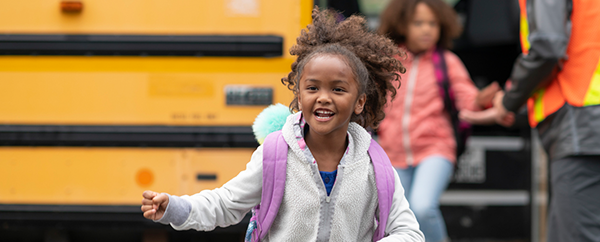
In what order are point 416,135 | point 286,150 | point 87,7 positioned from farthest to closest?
point 416,135 → point 87,7 → point 286,150

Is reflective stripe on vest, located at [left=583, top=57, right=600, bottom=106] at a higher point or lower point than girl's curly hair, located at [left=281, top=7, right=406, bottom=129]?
lower

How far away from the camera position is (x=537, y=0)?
1.82 m

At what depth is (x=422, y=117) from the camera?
8.52ft

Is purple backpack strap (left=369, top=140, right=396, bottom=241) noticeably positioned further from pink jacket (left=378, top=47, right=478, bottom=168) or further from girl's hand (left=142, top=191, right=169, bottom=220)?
pink jacket (left=378, top=47, right=478, bottom=168)

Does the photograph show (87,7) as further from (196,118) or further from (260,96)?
(260,96)

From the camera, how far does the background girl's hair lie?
2732 millimetres

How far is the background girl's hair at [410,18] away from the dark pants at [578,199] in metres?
1.10

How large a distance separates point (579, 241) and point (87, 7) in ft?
6.85

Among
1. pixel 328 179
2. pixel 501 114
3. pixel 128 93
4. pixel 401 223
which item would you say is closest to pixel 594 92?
pixel 501 114

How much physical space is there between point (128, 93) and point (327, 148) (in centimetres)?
121

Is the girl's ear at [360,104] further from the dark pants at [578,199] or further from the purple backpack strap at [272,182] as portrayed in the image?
the dark pants at [578,199]

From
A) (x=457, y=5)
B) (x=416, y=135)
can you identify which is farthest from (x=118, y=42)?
(x=457, y=5)

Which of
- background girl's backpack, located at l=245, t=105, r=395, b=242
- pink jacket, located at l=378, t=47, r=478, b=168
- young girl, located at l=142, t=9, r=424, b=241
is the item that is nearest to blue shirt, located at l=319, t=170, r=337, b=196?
young girl, located at l=142, t=9, r=424, b=241

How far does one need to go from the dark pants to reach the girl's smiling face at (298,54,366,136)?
903 mm
